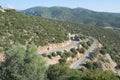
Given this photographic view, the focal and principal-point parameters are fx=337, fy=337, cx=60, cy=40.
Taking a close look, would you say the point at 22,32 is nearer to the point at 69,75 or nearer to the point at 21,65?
the point at 69,75

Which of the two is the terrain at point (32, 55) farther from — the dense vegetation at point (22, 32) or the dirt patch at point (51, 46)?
the dirt patch at point (51, 46)

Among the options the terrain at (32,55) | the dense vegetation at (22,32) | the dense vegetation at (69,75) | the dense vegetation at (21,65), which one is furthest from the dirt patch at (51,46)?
the dense vegetation at (21,65)

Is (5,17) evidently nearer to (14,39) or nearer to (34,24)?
(34,24)

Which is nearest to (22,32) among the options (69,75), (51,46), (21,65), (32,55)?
(51,46)

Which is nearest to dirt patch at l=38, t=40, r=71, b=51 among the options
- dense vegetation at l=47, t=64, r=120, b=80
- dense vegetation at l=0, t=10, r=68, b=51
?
dense vegetation at l=0, t=10, r=68, b=51

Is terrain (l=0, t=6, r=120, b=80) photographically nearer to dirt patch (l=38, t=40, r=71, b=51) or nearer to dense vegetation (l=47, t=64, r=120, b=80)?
dense vegetation (l=47, t=64, r=120, b=80)

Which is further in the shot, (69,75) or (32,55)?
(69,75)
